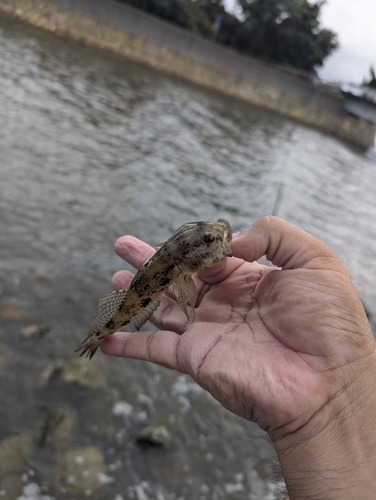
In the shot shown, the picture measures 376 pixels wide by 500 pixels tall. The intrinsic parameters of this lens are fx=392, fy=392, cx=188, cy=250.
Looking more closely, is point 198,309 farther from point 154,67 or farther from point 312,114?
point 312,114

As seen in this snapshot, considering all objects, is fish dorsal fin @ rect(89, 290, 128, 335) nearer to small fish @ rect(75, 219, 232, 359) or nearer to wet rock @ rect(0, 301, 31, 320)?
small fish @ rect(75, 219, 232, 359)

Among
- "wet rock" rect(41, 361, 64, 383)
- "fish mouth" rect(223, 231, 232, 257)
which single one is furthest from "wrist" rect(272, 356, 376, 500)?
"wet rock" rect(41, 361, 64, 383)

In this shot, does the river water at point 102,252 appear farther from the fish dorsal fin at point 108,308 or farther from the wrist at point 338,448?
the fish dorsal fin at point 108,308

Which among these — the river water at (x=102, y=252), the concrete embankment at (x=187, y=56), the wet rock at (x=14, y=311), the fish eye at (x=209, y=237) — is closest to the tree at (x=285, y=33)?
the concrete embankment at (x=187, y=56)

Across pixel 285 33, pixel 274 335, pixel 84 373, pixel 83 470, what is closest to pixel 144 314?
pixel 274 335

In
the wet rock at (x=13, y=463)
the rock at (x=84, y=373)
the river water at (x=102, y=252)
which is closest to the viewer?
the wet rock at (x=13, y=463)

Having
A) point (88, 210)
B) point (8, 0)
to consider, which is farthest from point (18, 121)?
point (8, 0)

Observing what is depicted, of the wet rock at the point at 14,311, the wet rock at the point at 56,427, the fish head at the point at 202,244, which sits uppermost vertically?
the fish head at the point at 202,244
